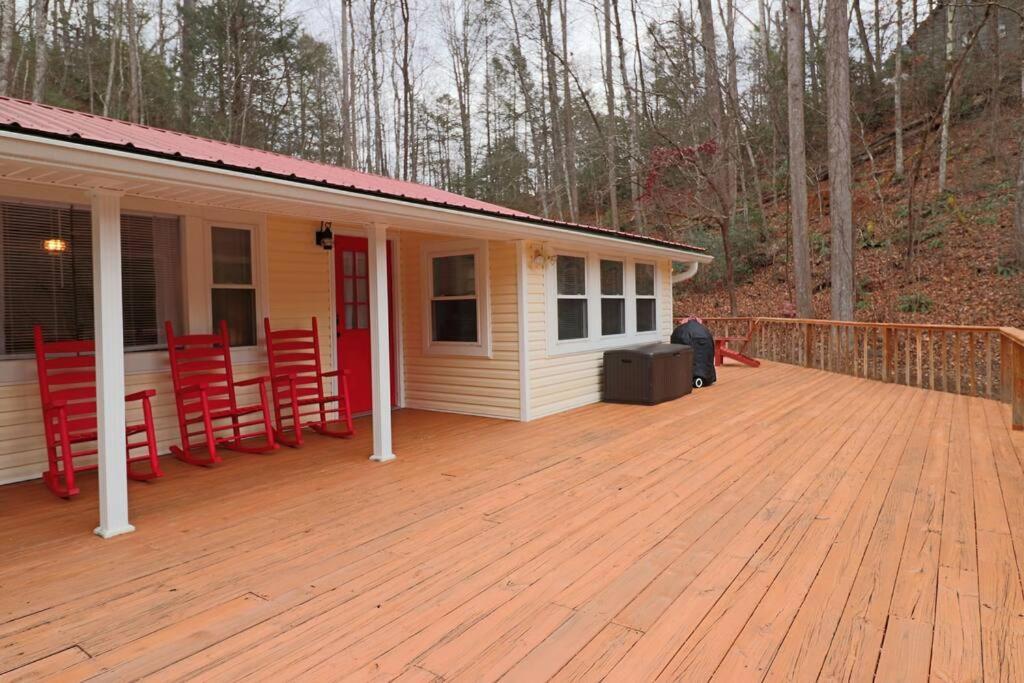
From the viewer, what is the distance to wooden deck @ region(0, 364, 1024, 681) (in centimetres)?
189

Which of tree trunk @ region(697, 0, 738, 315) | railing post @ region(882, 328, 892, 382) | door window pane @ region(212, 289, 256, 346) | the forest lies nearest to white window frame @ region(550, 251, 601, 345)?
door window pane @ region(212, 289, 256, 346)

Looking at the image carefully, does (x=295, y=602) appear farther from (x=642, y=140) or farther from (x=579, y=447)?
(x=642, y=140)

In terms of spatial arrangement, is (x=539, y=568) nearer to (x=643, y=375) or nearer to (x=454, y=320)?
(x=454, y=320)

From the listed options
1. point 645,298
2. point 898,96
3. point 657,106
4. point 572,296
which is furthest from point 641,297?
point 898,96

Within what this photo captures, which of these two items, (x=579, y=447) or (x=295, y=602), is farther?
(x=579, y=447)

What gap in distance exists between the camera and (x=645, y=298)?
8.29 meters

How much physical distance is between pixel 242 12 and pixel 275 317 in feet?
40.5

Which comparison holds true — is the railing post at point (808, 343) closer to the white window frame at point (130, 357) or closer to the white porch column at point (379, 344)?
the white porch column at point (379, 344)

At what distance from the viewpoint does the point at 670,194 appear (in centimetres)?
1600

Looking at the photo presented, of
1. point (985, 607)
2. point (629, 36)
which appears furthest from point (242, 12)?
point (985, 607)

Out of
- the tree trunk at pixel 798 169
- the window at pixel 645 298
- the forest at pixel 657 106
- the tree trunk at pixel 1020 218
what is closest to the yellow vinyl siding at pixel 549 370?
the window at pixel 645 298

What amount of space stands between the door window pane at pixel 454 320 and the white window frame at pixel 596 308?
0.80 metres

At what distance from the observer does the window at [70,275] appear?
154 inches

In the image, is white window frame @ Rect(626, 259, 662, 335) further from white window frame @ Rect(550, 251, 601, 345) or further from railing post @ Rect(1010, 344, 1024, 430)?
railing post @ Rect(1010, 344, 1024, 430)
